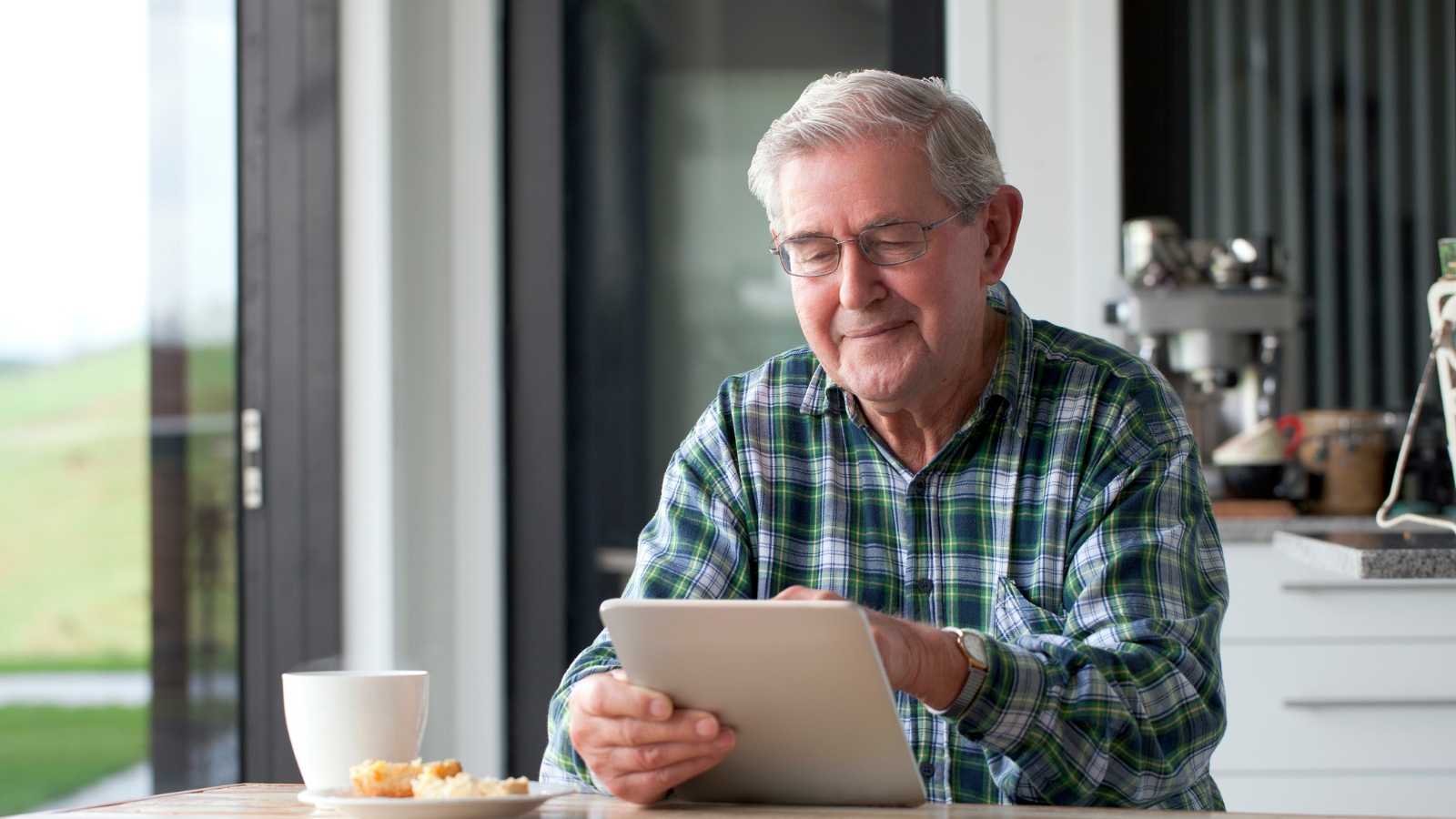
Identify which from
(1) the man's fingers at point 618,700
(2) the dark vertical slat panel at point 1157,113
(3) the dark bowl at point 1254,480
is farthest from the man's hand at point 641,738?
(2) the dark vertical slat panel at point 1157,113

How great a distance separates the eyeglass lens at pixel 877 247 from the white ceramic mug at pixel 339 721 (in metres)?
0.57

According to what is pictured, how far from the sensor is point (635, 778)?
0.86 m

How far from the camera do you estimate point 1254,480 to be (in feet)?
7.97

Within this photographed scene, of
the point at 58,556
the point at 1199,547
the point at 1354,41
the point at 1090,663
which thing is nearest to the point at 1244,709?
the point at 1199,547

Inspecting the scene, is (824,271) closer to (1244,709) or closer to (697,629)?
(697,629)

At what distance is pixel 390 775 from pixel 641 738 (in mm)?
163

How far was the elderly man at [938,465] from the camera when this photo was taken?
3.49 feet

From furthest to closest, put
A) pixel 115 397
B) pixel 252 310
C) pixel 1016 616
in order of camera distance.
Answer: pixel 252 310
pixel 115 397
pixel 1016 616

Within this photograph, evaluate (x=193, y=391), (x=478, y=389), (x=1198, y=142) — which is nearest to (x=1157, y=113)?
(x=1198, y=142)

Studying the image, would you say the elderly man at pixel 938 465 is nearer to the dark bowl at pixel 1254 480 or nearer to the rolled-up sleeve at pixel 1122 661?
the rolled-up sleeve at pixel 1122 661

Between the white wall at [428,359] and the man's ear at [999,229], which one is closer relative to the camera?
the man's ear at [999,229]

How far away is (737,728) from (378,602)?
1.89m

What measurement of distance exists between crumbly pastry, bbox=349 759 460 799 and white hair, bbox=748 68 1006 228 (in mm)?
655

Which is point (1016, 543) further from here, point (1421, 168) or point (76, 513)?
point (1421, 168)
